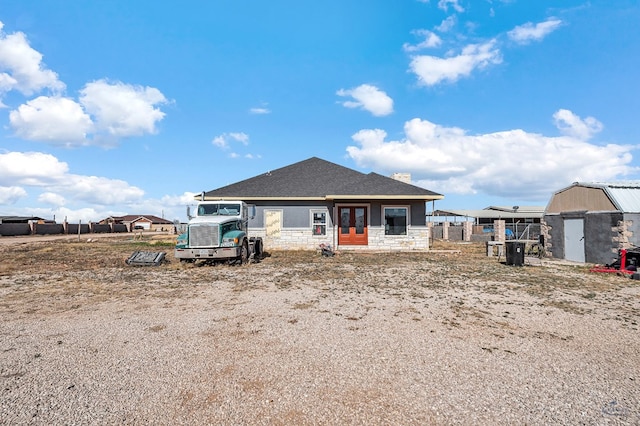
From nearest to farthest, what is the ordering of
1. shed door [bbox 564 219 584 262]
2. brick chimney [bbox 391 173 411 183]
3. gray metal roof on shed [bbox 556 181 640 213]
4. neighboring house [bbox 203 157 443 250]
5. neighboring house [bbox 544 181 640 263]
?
neighboring house [bbox 544 181 640 263] → gray metal roof on shed [bbox 556 181 640 213] → shed door [bbox 564 219 584 262] → neighboring house [bbox 203 157 443 250] → brick chimney [bbox 391 173 411 183]

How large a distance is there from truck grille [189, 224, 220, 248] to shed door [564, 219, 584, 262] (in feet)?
51.7

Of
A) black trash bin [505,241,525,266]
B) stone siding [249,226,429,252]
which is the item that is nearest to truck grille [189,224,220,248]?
stone siding [249,226,429,252]

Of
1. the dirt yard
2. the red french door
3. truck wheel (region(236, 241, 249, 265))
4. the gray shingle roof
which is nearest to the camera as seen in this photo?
the dirt yard

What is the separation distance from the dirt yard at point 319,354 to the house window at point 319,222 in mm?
10346

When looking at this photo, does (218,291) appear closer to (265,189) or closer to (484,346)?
(484,346)

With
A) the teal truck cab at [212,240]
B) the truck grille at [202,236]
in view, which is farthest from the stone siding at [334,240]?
the truck grille at [202,236]

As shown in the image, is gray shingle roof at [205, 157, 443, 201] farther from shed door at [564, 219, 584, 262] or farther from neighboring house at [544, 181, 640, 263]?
shed door at [564, 219, 584, 262]

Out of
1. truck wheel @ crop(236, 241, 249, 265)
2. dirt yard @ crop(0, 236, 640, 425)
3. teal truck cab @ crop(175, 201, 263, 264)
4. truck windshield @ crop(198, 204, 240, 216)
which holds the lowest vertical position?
dirt yard @ crop(0, 236, 640, 425)

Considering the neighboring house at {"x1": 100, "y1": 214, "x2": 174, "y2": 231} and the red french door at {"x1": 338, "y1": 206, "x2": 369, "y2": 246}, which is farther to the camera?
the neighboring house at {"x1": 100, "y1": 214, "x2": 174, "y2": 231}

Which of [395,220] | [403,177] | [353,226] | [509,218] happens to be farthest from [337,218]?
[509,218]

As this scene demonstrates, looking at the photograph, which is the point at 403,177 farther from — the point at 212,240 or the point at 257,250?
the point at 212,240

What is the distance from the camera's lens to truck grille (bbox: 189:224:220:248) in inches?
507

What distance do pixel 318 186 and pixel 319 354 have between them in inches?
644

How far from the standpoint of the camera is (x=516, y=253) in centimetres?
1384
